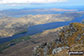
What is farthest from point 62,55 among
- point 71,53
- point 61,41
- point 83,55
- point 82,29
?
point 82,29

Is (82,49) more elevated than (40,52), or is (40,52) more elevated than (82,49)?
(82,49)

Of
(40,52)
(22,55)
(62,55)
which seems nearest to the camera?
(62,55)

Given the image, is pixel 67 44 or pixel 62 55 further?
pixel 67 44

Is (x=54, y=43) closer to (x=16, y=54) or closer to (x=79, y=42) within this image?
(x=79, y=42)

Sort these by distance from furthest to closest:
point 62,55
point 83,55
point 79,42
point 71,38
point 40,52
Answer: point 40,52, point 71,38, point 79,42, point 62,55, point 83,55

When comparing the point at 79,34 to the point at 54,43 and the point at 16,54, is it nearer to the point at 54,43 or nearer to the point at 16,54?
the point at 54,43

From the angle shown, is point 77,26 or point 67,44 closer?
point 67,44

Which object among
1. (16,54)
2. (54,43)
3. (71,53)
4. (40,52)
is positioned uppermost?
(71,53)

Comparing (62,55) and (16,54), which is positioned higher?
(62,55)

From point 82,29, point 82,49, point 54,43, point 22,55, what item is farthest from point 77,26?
point 22,55
